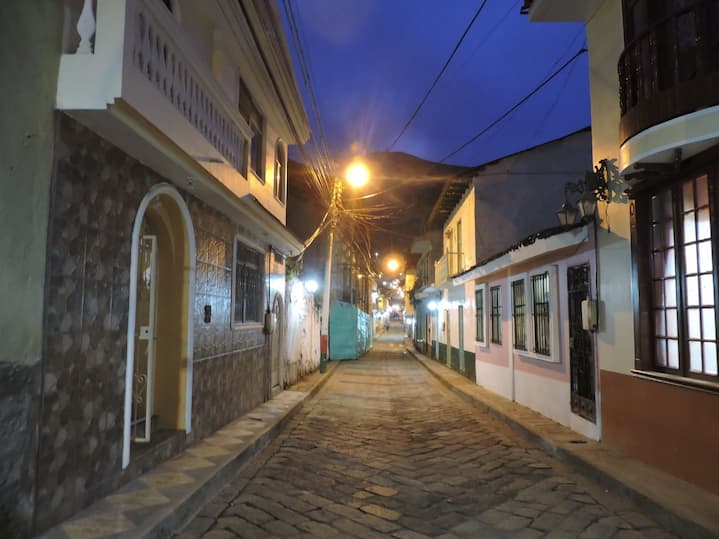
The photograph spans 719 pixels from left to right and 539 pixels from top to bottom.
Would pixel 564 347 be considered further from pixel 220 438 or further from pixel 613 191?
pixel 220 438

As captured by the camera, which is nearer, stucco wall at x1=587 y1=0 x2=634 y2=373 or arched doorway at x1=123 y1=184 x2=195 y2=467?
arched doorway at x1=123 y1=184 x2=195 y2=467

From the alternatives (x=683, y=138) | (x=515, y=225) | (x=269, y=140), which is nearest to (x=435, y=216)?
(x=515, y=225)

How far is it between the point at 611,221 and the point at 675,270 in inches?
62.4

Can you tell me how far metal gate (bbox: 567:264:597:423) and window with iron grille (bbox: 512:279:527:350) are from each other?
2.43 meters

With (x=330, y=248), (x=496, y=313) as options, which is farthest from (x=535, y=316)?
(x=330, y=248)

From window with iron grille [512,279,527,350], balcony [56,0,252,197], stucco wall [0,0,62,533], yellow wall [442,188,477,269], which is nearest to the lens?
stucco wall [0,0,62,533]

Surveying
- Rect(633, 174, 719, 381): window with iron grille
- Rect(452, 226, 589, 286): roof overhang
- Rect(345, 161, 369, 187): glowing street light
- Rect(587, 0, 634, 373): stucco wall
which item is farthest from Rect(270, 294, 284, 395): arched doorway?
Rect(633, 174, 719, 381): window with iron grille

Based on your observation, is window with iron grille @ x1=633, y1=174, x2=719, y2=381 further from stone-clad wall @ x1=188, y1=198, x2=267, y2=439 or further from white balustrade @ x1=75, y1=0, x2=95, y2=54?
white balustrade @ x1=75, y1=0, x2=95, y2=54

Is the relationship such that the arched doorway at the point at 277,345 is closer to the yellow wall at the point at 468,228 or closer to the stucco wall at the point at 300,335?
the stucco wall at the point at 300,335

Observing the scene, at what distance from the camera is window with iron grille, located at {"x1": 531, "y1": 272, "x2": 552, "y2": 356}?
10531 millimetres

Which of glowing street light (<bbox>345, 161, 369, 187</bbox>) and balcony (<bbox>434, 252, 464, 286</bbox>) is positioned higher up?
glowing street light (<bbox>345, 161, 369, 187</bbox>)

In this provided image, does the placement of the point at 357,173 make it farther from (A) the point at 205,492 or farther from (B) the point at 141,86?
(A) the point at 205,492

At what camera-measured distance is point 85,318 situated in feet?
15.4

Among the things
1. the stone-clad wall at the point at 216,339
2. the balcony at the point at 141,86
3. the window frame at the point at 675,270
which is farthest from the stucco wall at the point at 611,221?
the stone-clad wall at the point at 216,339
